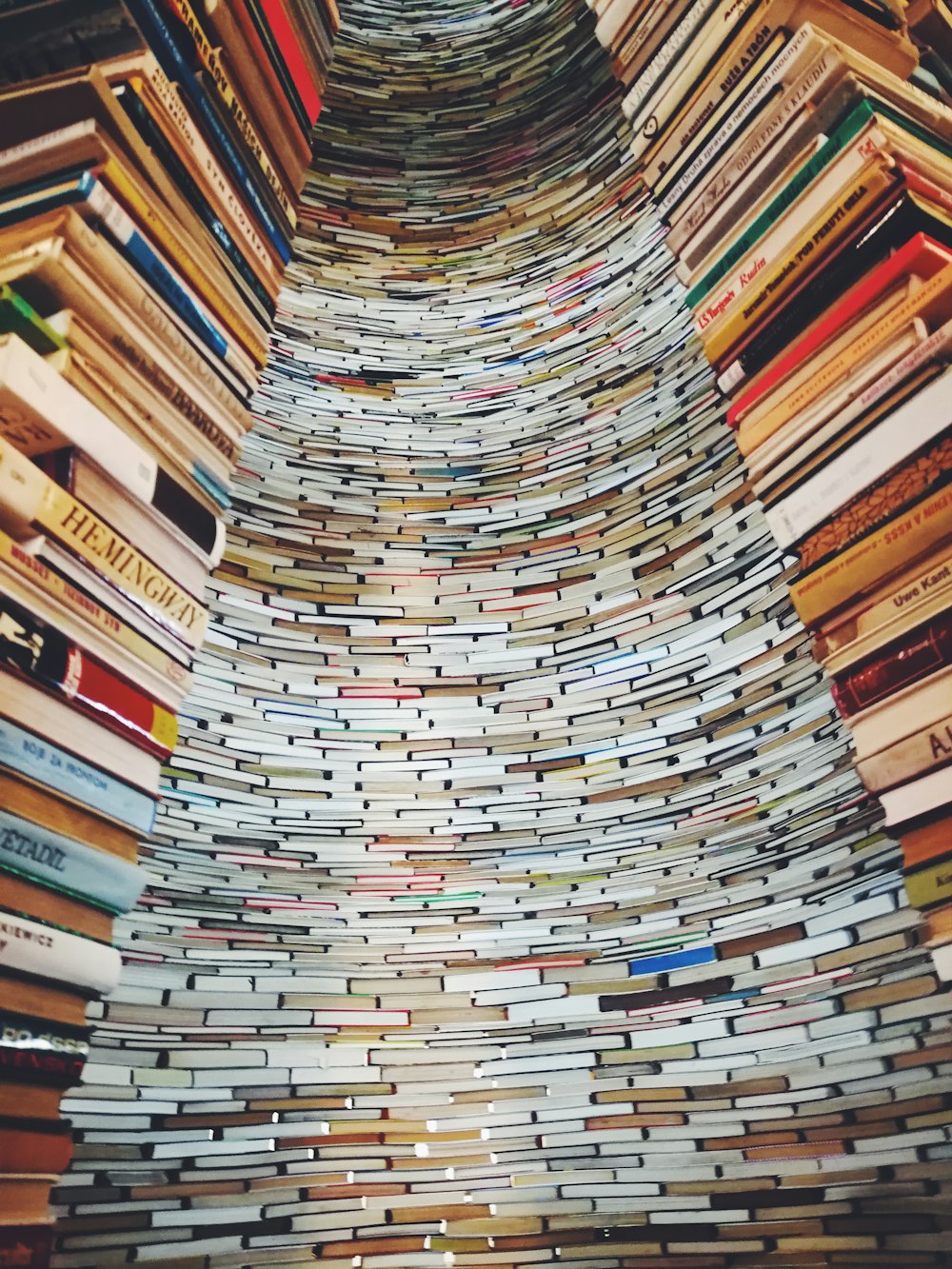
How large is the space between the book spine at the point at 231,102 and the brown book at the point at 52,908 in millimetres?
1116

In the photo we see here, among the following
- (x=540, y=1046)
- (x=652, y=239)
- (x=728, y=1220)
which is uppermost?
(x=652, y=239)

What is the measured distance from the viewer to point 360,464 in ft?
6.84

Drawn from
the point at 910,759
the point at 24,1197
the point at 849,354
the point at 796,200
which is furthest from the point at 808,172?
the point at 24,1197

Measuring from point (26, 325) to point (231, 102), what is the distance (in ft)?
1.98

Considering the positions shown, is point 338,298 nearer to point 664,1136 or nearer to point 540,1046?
point 540,1046

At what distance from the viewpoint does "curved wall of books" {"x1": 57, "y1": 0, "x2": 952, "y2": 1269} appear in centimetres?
140

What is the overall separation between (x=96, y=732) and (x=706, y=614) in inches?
48.5

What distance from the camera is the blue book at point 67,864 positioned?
2.68ft

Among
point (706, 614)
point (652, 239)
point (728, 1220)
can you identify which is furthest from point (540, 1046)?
point (652, 239)

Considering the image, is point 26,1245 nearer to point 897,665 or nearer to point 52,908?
point 52,908

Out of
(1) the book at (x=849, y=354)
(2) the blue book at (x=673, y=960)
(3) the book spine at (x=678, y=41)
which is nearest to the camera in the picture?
(1) the book at (x=849, y=354)

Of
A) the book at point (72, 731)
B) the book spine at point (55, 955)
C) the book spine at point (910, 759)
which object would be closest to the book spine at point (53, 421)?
the book at point (72, 731)

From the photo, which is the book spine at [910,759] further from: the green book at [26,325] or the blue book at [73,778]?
the green book at [26,325]

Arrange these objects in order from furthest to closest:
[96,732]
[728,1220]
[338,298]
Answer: [338,298] < [728,1220] < [96,732]
